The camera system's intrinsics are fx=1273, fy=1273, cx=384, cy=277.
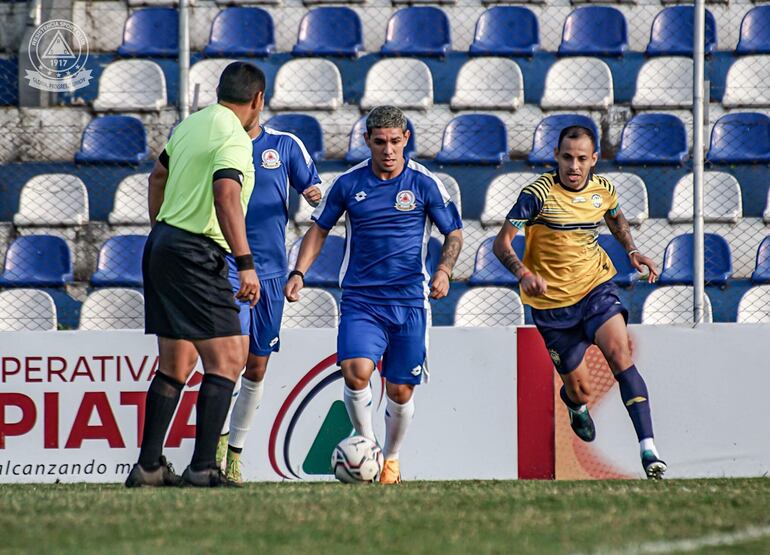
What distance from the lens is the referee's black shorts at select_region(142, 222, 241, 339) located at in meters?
6.22

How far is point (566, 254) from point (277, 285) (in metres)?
1.82

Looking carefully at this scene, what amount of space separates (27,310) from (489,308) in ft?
12.7

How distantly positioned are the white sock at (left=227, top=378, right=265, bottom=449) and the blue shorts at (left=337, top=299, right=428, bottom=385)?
2.50ft

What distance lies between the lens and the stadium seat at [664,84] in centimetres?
1227

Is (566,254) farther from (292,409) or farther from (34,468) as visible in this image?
(34,468)

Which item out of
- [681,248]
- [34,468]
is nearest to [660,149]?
[681,248]

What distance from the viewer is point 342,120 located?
12383 millimetres

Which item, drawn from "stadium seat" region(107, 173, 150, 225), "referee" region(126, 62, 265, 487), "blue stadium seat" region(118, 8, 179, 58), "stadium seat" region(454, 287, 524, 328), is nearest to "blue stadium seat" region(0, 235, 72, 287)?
"stadium seat" region(107, 173, 150, 225)

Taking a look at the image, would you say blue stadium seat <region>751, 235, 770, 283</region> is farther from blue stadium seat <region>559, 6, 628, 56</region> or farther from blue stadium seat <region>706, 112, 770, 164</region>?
blue stadium seat <region>559, 6, 628, 56</region>

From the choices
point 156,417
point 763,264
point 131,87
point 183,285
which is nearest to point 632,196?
point 763,264

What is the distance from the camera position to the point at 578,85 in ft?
40.7

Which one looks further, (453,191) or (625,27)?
(625,27)

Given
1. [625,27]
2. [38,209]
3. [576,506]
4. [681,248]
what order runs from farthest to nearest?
[625,27] < [38,209] < [681,248] < [576,506]

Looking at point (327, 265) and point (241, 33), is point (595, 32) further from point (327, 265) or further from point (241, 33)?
point (327, 265)
